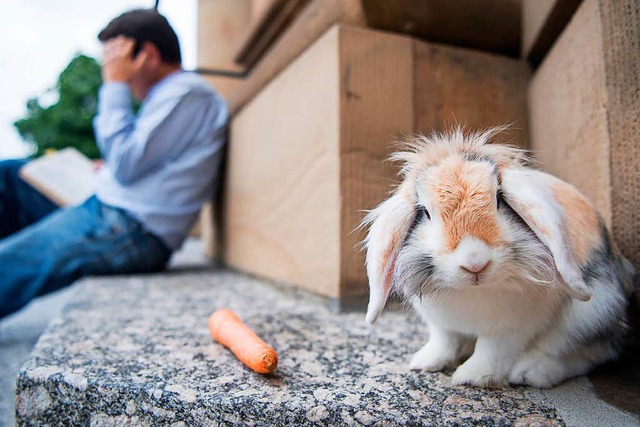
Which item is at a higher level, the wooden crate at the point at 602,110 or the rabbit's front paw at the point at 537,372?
the wooden crate at the point at 602,110

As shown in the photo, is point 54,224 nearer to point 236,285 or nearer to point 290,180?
point 236,285

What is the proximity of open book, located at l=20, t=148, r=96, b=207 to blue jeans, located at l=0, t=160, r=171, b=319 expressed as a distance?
0.48 meters

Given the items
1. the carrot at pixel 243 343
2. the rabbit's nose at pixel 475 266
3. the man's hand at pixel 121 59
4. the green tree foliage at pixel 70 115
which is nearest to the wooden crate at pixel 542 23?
the rabbit's nose at pixel 475 266

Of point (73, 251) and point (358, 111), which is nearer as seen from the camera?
point (358, 111)

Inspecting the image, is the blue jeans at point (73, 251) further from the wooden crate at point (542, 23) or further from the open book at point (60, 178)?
the wooden crate at point (542, 23)

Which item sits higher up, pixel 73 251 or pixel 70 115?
pixel 73 251

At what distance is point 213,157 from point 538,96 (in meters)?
1.54

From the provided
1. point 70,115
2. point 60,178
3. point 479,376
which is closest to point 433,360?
point 479,376

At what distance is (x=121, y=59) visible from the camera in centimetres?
220

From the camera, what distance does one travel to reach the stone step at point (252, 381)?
0.73 m

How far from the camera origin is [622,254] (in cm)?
97

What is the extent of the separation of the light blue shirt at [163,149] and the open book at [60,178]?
0.41m

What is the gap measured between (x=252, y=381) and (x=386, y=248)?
1.14 feet

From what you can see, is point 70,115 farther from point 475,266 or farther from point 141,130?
point 475,266
